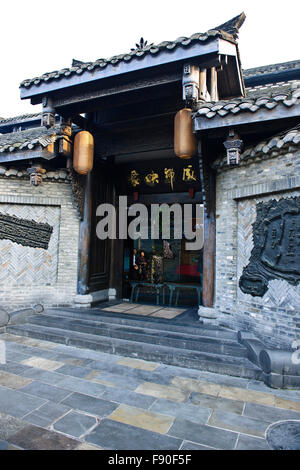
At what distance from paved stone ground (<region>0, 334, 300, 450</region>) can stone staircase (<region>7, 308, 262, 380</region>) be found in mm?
159

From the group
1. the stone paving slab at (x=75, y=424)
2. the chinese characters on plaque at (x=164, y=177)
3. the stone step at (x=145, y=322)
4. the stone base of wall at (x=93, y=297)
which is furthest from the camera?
the chinese characters on plaque at (x=164, y=177)

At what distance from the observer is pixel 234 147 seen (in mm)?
5090

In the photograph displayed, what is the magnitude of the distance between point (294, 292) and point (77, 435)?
138 inches

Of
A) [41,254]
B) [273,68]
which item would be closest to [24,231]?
[41,254]

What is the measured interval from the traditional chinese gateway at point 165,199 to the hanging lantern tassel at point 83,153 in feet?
0.09

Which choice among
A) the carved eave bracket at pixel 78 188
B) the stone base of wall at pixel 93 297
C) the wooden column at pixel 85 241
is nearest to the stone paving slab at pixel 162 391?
the stone base of wall at pixel 93 297

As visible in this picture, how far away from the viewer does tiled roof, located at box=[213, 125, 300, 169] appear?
4535mm

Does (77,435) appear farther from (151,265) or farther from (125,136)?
(151,265)

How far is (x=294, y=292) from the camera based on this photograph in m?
4.53

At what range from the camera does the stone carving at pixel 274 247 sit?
15.0 feet

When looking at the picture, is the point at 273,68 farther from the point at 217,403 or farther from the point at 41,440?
the point at 41,440

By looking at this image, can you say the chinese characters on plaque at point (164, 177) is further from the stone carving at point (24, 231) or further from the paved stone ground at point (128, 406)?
the paved stone ground at point (128, 406)
